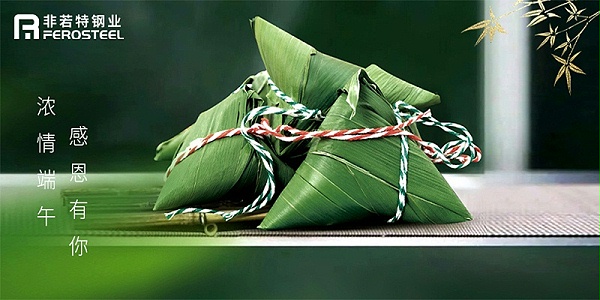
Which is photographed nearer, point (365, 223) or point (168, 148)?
point (365, 223)

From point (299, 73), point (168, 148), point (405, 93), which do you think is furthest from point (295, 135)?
point (168, 148)

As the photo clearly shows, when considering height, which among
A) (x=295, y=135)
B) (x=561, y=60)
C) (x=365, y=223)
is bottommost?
(x=365, y=223)

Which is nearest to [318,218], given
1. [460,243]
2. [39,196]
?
[460,243]

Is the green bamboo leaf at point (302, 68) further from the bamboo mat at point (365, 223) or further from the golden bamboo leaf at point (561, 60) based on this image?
the golden bamboo leaf at point (561, 60)

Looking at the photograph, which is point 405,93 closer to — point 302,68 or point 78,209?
point 302,68

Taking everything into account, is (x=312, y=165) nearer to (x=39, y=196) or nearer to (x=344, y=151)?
(x=344, y=151)

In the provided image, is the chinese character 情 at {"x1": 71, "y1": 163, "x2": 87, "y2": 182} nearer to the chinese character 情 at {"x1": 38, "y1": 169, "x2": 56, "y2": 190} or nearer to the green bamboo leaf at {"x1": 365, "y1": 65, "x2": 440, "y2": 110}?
the chinese character 情 at {"x1": 38, "y1": 169, "x2": 56, "y2": 190}

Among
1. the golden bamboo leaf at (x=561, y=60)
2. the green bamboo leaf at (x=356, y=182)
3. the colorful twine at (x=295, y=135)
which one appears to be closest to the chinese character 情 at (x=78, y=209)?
the colorful twine at (x=295, y=135)

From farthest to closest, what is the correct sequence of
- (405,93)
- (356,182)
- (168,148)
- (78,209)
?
1. (168,148)
2. (405,93)
3. (78,209)
4. (356,182)

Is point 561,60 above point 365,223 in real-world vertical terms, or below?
above

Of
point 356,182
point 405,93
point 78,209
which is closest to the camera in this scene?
point 356,182
